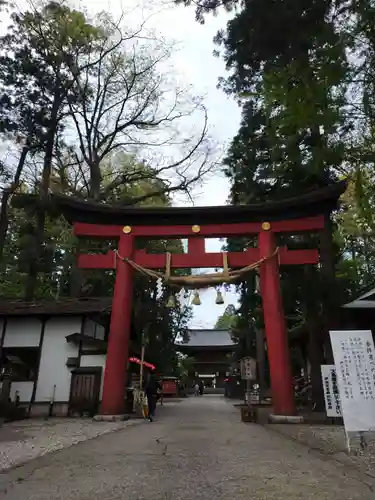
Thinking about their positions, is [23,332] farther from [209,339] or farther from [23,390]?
[209,339]

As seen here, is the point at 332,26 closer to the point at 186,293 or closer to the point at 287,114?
the point at 287,114

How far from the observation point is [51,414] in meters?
13.8

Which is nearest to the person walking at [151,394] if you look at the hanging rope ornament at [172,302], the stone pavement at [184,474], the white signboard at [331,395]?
the hanging rope ornament at [172,302]

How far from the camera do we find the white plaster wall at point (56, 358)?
14.1 metres

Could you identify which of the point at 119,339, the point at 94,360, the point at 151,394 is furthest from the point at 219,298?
the point at 94,360

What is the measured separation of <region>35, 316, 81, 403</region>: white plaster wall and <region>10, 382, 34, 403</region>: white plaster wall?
24 centimetres

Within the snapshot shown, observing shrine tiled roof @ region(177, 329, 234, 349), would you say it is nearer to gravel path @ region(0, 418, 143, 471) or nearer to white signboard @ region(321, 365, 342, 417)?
gravel path @ region(0, 418, 143, 471)

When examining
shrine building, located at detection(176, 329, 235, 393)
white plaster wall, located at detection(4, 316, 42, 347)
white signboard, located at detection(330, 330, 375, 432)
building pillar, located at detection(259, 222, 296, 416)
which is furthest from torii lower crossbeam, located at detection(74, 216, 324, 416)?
shrine building, located at detection(176, 329, 235, 393)

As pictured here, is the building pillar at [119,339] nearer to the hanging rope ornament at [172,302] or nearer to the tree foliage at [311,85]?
the hanging rope ornament at [172,302]

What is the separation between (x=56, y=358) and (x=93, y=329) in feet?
5.77

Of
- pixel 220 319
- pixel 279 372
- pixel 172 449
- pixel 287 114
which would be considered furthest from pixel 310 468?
pixel 220 319

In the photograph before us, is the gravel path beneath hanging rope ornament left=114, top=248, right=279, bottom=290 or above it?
beneath

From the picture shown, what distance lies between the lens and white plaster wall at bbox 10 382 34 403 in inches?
553

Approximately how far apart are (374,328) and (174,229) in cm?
751
